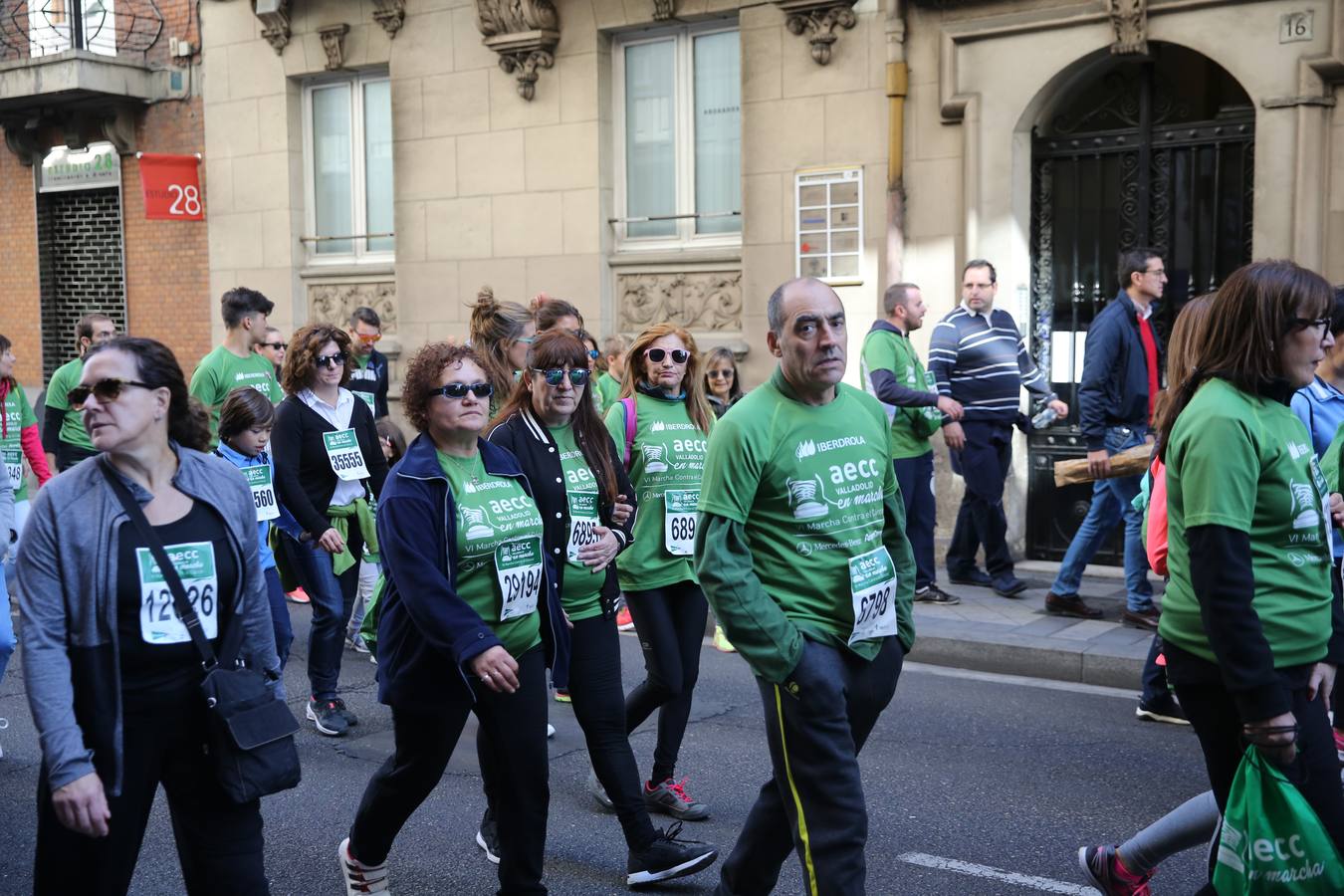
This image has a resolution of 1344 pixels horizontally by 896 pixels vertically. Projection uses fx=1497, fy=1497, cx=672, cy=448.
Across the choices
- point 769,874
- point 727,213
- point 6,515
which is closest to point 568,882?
point 769,874

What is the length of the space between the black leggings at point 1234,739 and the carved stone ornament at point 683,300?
30.2 ft

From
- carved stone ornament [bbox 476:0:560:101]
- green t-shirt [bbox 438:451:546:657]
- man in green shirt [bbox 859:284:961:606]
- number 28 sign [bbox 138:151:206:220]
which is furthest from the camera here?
number 28 sign [bbox 138:151:206:220]

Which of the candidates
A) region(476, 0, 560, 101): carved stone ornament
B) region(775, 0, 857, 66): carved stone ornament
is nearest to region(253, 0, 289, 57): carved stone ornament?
region(476, 0, 560, 101): carved stone ornament

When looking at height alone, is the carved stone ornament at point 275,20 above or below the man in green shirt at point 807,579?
above

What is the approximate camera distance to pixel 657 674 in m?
5.36

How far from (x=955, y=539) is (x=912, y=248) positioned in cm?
242

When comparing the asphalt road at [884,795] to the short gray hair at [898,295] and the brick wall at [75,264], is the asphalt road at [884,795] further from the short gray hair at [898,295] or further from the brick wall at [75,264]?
the brick wall at [75,264]

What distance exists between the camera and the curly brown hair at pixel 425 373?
14.4 feet

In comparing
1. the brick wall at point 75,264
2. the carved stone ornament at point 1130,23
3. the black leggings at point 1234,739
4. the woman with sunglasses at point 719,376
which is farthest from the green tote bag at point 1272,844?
the brick wall at point 75,264

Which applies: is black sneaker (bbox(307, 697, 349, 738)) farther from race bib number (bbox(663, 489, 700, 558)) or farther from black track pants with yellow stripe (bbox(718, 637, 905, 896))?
black track pants with yellow stripe (bbox(718, 637, 905, 896))

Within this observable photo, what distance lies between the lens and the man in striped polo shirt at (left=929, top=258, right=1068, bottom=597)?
958cm

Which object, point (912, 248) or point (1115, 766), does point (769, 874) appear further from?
point (912, 248)

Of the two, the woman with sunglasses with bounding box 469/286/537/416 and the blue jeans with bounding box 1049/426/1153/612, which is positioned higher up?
the woman with sunglasses with bounding box 469/286/537/416

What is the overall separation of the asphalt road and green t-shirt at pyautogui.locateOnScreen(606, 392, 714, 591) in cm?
96
